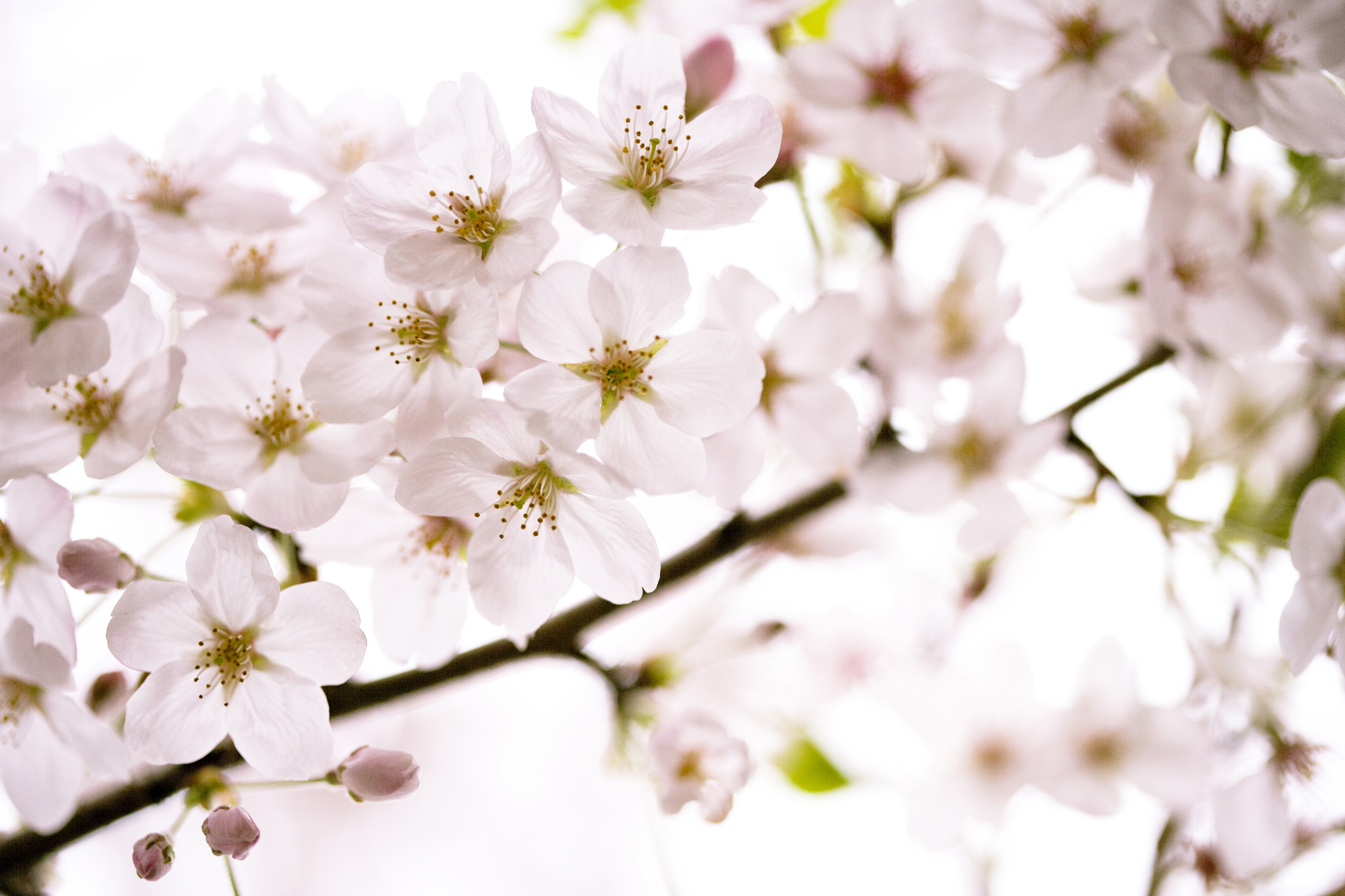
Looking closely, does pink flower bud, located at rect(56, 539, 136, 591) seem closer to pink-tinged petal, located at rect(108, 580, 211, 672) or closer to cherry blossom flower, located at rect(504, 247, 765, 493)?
pink-tinged petal, located at rect(108, 580, 211, 672)

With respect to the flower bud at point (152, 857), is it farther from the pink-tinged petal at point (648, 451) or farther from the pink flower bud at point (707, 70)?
the pink flower bud at point (707, 70)

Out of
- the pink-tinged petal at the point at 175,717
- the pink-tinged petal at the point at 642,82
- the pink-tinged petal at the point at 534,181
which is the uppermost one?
the pink-tinged petal at the point at 642,82

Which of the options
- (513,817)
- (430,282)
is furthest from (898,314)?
(513,817)

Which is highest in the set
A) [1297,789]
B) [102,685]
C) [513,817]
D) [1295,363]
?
[102,685]

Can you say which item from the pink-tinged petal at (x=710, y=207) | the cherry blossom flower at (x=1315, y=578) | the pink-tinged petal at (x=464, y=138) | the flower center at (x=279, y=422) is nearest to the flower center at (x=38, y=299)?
the flower center at (x=279, y=422)

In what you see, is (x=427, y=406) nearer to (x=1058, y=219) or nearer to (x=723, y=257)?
(x=723, y=257)

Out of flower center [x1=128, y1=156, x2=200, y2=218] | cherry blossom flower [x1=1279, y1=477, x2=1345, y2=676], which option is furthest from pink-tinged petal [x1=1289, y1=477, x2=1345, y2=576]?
flower center [x1=128, y1=156, x2=200, y2=218]
